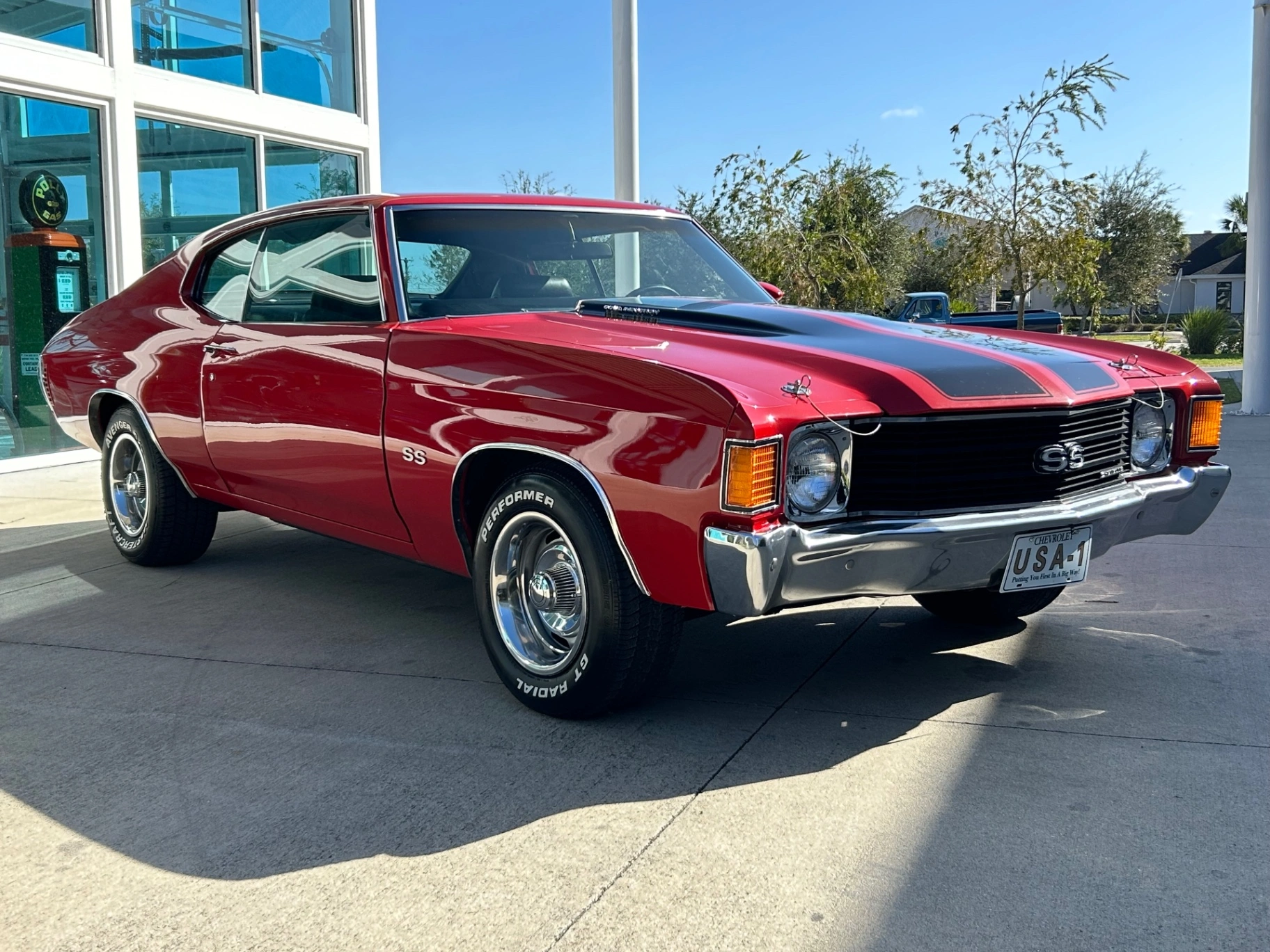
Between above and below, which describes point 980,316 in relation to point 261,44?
below

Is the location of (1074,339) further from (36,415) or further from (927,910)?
(36,415)

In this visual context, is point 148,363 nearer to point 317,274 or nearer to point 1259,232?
point 317,274

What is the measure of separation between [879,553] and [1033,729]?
804 mm

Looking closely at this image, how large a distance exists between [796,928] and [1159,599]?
310cm

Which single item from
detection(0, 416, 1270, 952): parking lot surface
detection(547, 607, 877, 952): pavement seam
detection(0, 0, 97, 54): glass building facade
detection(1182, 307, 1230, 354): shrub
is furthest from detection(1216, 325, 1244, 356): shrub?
detection(547, 607, 877, 952): pavement seam

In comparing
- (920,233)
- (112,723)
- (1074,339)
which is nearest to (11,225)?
(112,723)

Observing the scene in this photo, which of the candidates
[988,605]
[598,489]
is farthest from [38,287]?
[988,605]

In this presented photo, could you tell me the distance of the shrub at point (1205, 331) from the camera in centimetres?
2709

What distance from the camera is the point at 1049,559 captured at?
3410 mm

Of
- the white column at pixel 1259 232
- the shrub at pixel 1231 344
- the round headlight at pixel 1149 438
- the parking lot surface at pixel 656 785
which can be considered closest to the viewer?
the parking lot surface at pixel 656 785

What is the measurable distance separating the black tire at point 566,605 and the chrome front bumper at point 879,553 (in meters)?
0.36

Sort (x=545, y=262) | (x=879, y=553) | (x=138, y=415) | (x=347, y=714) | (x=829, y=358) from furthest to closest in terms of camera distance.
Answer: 1. (x=138, y=415)
2. (x=545, y=262)
3. (x=347, y=714)
4. (x=829, y=358)
5. (x=879, y=553)

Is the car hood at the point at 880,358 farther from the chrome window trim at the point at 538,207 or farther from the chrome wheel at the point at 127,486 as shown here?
the chrome wheel at the point at 127,486

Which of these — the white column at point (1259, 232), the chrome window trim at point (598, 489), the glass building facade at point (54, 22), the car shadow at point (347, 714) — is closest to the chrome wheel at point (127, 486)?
the car shadow at point (347, 714)
